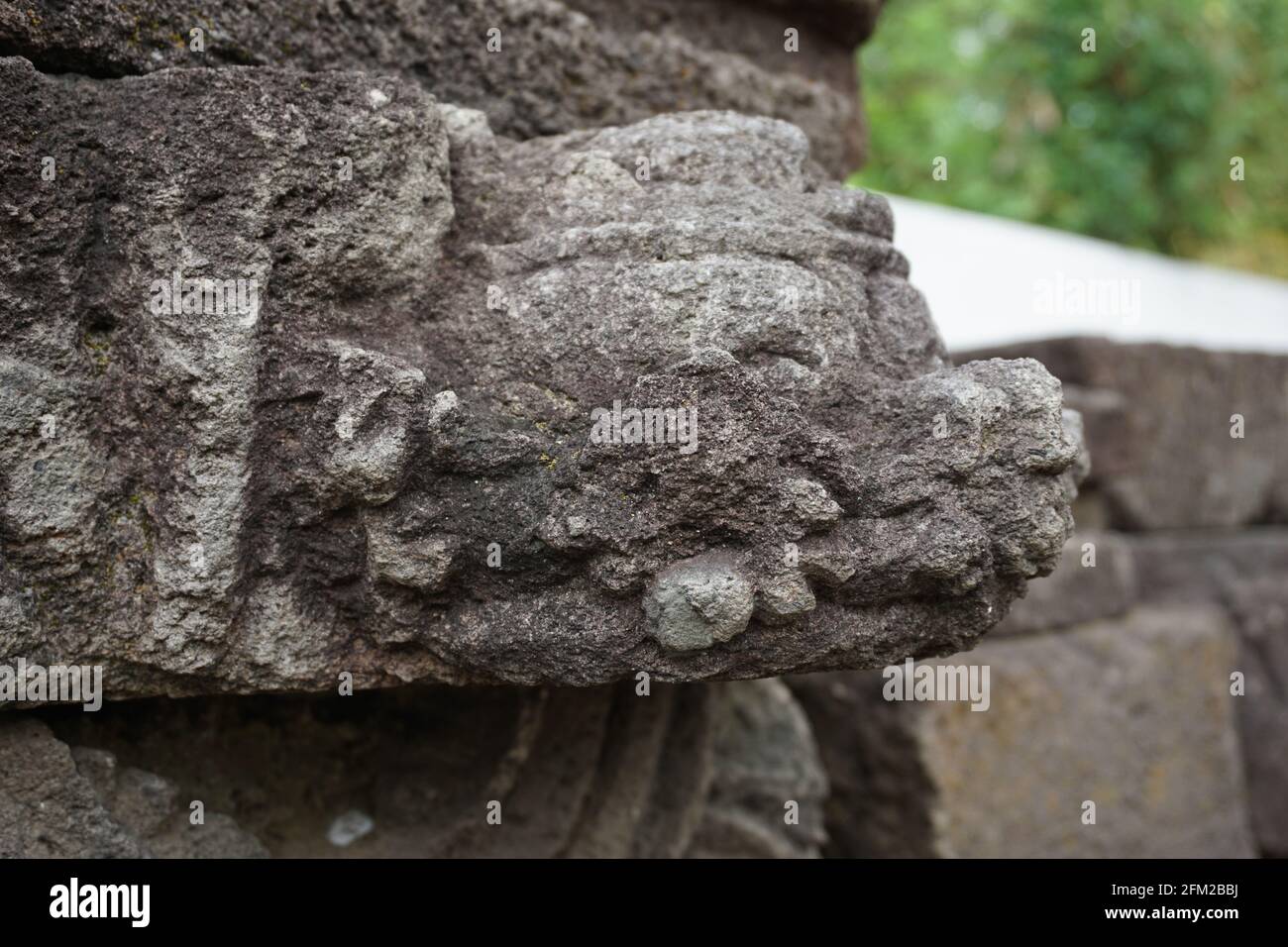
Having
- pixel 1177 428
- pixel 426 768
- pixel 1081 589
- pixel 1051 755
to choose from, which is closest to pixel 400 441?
pixel 426 768

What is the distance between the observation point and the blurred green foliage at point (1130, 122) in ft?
17.7

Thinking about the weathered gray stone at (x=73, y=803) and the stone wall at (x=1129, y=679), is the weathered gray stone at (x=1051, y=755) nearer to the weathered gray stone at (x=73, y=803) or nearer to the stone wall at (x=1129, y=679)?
the stone wall at (x=1129, y=679)

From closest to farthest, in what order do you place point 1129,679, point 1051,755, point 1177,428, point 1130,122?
point 1051,755 → point 1129,679 → point 1177,428 → point 1130,122

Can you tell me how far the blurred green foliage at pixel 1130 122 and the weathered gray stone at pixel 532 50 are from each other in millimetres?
3989

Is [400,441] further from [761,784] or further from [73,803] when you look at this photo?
[761,784]

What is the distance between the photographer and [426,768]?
1583mm

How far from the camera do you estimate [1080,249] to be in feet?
12.7

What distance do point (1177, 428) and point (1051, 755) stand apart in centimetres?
111

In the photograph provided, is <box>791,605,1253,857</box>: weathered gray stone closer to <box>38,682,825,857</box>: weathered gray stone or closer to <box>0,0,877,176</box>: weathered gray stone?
<box>38,682,825,857</box>: weathered gray stone

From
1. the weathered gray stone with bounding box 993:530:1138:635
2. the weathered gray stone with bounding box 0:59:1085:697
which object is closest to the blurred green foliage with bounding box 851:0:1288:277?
the weathered gray stone with bounding box 993:530:1138:635

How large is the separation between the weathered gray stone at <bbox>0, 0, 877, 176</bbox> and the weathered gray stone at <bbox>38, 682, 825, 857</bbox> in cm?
71
